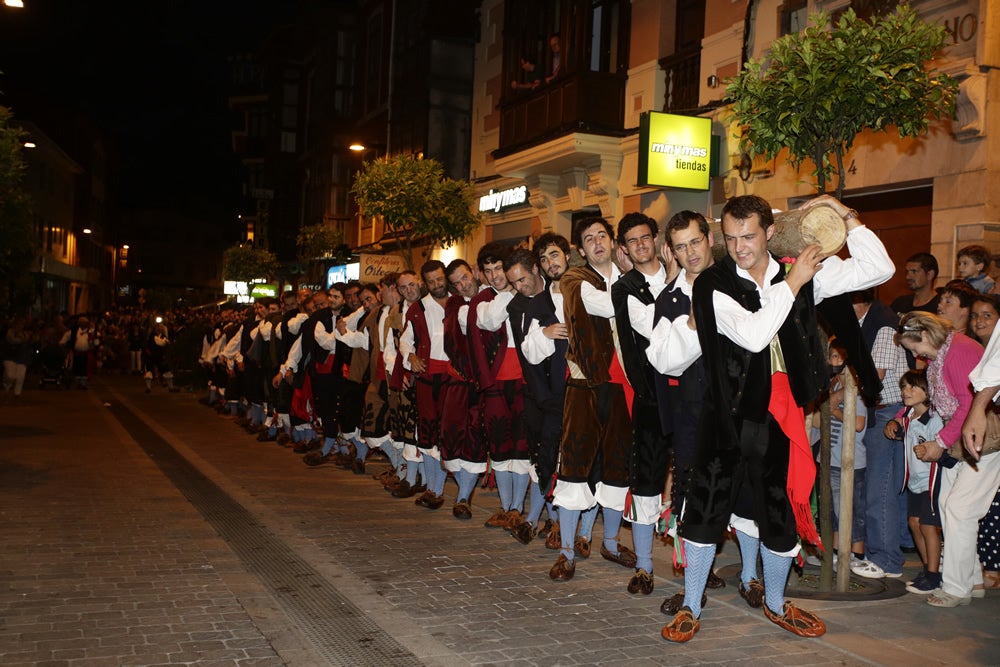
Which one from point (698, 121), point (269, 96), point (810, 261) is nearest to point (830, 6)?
point (698, 121)

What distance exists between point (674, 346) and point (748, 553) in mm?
1378

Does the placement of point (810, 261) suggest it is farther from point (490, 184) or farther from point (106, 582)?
point (490, 184)

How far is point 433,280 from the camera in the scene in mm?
9039

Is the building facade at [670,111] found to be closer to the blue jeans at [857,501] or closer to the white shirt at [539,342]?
the blue jeans at [857,501]

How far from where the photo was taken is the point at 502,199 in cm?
2111

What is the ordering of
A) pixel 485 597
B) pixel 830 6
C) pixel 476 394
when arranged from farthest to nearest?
pixel 830 6
pixel 476 394
pixel 485 597

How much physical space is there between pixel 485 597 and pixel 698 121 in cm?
1032

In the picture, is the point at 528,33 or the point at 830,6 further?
the point at 528,33

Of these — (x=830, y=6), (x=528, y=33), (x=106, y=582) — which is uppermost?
(x=528, y=33)

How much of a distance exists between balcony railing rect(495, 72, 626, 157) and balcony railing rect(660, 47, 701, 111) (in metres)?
1.15

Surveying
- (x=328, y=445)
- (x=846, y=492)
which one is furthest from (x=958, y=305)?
(x=328, y=445)

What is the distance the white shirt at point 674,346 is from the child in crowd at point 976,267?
13.1 ft

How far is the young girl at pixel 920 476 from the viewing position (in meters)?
6.36

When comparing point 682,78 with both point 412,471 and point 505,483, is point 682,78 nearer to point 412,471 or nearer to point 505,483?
point 412,471
